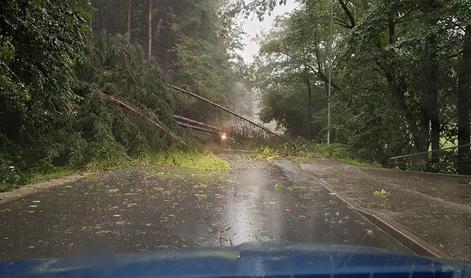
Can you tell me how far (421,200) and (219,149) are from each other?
15293 mm

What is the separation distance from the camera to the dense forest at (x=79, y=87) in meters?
8.87

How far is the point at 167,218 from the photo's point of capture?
8.02 m

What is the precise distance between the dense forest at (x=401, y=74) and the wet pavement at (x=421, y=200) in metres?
3.81

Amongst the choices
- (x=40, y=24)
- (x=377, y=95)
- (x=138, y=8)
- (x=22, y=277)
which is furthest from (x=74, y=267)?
(x=138, y=8)

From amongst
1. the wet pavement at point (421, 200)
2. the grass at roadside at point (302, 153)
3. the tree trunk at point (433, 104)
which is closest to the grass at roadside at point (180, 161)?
the wet pavement at point (421, 200)

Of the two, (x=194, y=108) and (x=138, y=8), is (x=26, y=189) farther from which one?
(x=138, y=8)

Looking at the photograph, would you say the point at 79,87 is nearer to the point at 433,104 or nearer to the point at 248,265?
the point at 248,265

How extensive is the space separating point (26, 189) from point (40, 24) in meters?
4.29

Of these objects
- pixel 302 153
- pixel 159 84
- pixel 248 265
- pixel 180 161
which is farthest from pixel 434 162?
pixel 248 265

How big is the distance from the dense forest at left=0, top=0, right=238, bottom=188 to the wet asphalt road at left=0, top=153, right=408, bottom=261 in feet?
6.33

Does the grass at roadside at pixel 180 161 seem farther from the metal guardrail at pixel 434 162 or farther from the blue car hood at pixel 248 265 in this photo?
the blue car hood at pixel 248 265

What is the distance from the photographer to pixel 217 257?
4.11 metres

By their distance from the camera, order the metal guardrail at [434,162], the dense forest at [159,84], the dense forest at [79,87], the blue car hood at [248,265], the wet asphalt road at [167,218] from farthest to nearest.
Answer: the metal guardrail at [434,162]
the dense forest at [159,84]
the dense forest at [79,87]
the wet asphalt road at [167,218]
the blue car hood at [248,265]

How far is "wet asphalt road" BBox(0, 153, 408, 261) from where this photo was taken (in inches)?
250
